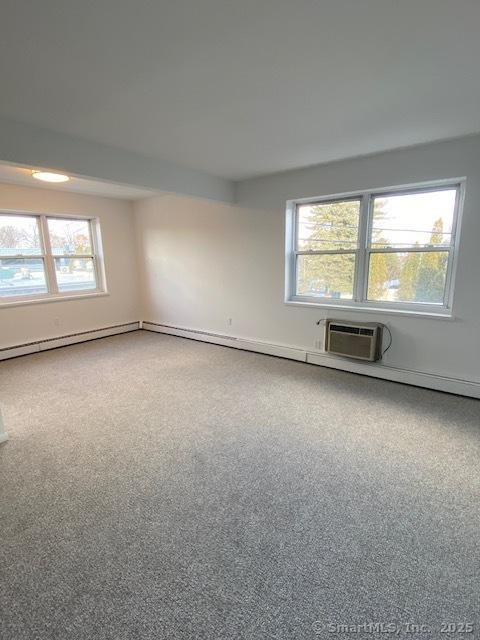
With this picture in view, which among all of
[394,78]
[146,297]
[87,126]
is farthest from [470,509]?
[146,297]

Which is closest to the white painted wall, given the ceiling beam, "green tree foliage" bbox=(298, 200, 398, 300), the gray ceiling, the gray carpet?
"green tree foliage" bbox=(298, 200, 398, 300)

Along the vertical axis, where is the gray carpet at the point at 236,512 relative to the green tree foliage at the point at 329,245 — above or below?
below

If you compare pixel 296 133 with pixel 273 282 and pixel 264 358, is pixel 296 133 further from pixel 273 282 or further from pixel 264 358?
pixel 264 358

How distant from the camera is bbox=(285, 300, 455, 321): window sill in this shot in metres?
3.20

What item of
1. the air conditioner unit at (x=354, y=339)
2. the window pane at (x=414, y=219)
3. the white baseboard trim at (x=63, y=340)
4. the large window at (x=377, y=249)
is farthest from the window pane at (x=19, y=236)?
the window pane at (x=414, y=219)

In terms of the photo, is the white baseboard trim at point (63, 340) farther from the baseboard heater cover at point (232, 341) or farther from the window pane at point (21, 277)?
the window pane at point (21, 277)

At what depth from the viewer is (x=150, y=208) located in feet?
18.2

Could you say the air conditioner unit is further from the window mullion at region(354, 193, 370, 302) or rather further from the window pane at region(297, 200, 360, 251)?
the window pane at region(297, 200, 360, 251)

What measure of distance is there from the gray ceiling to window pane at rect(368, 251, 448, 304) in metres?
1.12

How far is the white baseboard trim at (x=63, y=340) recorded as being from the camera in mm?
4488

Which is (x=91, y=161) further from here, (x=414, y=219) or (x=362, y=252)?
(x=414, y=219)

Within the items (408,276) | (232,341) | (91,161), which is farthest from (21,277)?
(408,276)

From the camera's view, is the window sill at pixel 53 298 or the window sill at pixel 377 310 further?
the window sill at pixel 53 298

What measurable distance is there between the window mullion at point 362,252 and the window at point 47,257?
425 centimetres
